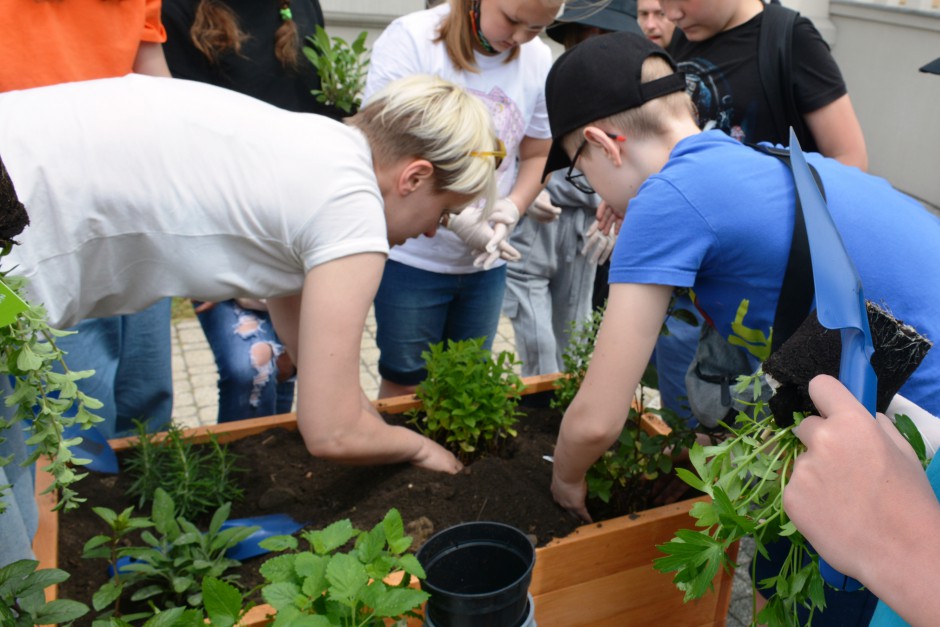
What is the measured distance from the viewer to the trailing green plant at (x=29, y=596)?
3.20ft

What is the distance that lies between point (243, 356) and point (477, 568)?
1.38 meters

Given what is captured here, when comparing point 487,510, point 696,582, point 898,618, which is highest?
point 898,618

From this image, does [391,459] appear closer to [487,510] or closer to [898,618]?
[487,510]

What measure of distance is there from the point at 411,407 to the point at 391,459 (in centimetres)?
44

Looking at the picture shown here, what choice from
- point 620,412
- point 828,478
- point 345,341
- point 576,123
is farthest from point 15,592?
point 576,123

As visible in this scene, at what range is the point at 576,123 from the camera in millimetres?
1745

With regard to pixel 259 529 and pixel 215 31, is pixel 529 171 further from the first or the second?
pixel 259 529

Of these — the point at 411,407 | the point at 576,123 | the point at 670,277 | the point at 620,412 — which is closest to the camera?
the point at 670,277

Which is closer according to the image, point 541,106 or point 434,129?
point 434,129

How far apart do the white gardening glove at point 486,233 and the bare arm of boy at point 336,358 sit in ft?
2.80

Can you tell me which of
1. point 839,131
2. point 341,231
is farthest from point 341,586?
point 839,131

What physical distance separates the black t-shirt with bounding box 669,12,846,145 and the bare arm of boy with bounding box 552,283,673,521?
1.16 meters

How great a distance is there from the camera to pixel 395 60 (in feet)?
8.37

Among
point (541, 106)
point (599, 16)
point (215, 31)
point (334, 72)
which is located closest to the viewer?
point (215, 31)
